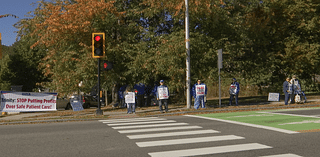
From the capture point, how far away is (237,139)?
764 cm

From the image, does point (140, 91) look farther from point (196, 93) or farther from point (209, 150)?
point (209, 150)

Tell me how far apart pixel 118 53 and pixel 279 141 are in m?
13.5

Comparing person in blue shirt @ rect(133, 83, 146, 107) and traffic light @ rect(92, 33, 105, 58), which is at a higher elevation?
traffic light @ rect(92, 33, 105, 58)

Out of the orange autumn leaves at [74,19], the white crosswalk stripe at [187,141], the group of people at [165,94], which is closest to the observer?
the white crosswalk stripe at [187,141]

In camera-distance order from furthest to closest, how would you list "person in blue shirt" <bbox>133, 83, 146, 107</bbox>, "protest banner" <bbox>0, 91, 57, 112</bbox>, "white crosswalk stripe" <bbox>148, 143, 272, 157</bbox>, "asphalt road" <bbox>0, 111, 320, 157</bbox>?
"person in blue shirt" <bbox>133, 83, 146, 107</bbox>, "protest banner" <bbox>0, 91, 57, 112</bbox>, "asphalt road" <bbox>0, 111, 320, 157</bbox>, "white crosswalk stripe" <bbox>148, 143, 272, 157</bbox>

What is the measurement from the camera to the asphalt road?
6.33 m

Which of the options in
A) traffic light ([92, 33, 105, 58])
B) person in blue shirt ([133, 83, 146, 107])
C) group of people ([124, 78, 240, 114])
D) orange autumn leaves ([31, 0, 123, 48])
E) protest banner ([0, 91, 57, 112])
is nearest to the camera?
traffic light ([92, 33, 105, 58])

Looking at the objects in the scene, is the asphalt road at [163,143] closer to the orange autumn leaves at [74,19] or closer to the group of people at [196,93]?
the group of people at [196,93]

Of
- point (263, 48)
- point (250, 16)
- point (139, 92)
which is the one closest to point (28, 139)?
point (139, 92)

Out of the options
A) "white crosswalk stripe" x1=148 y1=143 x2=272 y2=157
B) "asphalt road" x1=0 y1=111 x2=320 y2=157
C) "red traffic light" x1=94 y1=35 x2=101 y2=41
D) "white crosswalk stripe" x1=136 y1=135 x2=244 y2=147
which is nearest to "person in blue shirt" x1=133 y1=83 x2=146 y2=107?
"red traffic light" x1=94 y1=35 x2=101 y2=41

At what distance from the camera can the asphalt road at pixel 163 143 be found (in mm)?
6332

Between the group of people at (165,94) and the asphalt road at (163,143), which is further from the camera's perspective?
the group of people at (165,94)

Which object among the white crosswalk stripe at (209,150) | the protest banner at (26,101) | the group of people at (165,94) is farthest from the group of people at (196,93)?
the white crosswalk stripe at (209,150)

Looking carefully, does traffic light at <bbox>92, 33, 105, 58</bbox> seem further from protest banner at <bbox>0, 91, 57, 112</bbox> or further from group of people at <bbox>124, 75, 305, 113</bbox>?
protest banner at <bbox>0, 91, 57, 112</bbox>
